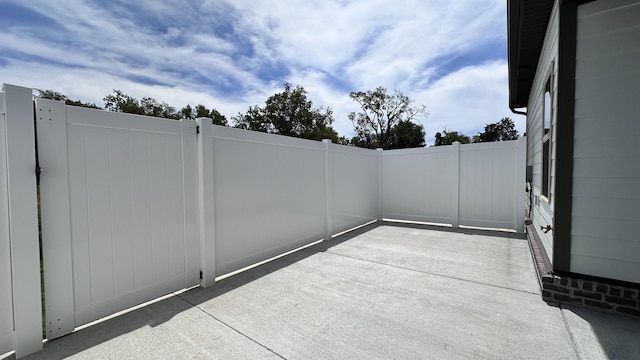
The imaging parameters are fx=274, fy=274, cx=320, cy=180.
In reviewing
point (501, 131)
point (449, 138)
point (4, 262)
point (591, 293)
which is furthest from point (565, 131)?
point (501, 131)

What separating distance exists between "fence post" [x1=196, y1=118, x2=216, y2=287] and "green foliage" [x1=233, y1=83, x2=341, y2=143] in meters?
24.0

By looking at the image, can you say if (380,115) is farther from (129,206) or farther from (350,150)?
(129,206)

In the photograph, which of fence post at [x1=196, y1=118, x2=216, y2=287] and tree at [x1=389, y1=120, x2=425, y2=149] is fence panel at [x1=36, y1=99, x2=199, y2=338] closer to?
fence post at [x1=196, y1=118, x2=216, y2=287]

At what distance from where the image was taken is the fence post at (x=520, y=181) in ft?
18.9

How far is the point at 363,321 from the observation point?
241 centimetres

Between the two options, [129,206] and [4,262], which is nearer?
[4,262]

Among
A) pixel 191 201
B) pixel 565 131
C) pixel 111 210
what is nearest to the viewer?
pixel 111 210

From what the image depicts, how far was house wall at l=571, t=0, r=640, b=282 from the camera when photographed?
2.38 meters

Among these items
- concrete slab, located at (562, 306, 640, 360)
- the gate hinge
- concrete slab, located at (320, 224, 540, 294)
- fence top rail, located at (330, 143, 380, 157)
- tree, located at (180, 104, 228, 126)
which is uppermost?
tree, located at (180, 104, 228, 126)

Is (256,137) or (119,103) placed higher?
(119,103)

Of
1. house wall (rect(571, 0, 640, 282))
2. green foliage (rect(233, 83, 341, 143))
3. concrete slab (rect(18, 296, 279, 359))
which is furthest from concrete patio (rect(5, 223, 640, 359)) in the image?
green foliage (rect(233, 83, 341, 143))

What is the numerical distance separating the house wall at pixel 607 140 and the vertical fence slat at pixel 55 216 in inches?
178

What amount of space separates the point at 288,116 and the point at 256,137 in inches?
960

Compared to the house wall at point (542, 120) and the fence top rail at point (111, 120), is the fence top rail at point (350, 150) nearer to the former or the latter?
the fence top rail at point (111, 120)
